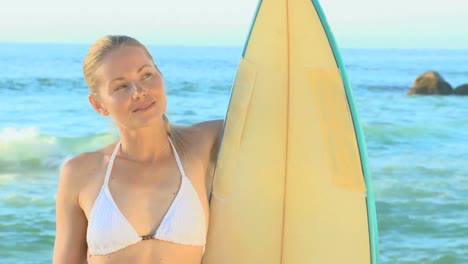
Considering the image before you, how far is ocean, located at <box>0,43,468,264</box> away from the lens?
6.79 meters

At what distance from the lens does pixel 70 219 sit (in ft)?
8.39

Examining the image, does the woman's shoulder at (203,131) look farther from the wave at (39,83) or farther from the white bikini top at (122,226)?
the wave at (39,83)

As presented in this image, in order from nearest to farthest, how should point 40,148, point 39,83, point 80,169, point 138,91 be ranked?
point 138,91
point 80,169
point 40,148
point 39,83

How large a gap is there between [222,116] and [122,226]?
38.8 feet

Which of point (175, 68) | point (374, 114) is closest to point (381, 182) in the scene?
point (374, 114)

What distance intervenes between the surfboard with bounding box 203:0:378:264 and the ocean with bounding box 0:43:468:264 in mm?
464

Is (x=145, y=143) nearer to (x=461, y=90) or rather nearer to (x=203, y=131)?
(x=203, y=131)

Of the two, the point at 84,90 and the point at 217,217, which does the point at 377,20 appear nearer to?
the point at 84,90

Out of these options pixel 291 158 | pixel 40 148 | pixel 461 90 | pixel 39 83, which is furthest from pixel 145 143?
pixel 39 83

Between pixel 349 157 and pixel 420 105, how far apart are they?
13699 millimetres

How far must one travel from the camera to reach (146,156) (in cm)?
260

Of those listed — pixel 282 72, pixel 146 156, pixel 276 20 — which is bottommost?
pixel 146 156

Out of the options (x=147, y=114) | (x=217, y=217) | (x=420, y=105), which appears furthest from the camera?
(x=420, y=105)

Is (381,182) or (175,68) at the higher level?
(175,68)
